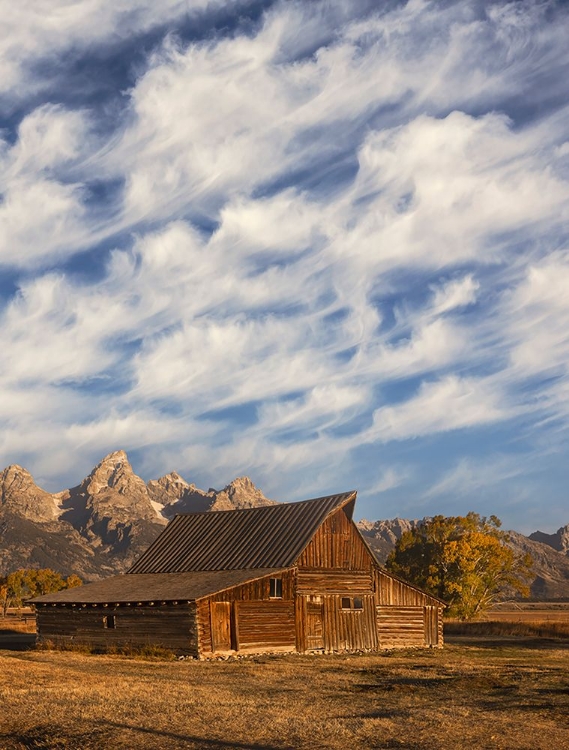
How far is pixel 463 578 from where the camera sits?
7306cm

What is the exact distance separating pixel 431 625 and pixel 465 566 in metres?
29.3

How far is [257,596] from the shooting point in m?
38.4

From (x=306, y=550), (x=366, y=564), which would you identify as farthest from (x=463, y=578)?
(x=306, y=550)

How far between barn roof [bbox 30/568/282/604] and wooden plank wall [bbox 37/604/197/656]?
56cm

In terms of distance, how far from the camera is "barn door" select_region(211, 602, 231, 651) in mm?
35875

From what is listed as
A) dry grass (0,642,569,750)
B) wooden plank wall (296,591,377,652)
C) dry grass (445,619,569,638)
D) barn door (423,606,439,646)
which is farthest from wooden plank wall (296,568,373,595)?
dry grass (445,619,569,638)

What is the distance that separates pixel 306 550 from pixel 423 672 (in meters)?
14.1

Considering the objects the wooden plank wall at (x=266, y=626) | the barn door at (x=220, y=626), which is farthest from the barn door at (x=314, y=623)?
the barn door at (x=220, y=626)

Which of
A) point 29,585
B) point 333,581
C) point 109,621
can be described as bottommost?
point 29,585

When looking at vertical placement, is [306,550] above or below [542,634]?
above

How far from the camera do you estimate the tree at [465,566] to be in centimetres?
7312

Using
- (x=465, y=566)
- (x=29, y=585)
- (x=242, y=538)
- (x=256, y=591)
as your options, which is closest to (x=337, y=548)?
(x=242, y=538)

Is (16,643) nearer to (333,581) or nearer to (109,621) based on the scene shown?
(109,621)

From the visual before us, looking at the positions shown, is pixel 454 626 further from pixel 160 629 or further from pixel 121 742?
pixel 121 742
